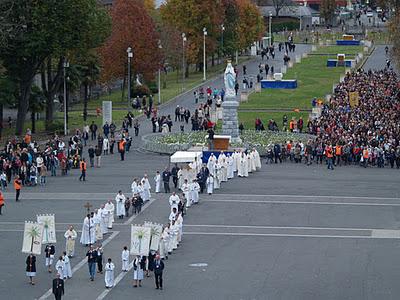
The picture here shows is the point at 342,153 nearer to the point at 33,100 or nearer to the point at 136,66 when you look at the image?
the point at 33,100

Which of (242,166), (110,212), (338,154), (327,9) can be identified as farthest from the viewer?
(327,9)

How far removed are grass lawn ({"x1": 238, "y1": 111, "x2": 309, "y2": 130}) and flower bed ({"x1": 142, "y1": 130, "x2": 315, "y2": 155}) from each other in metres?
8.59

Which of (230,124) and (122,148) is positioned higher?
(230,124)

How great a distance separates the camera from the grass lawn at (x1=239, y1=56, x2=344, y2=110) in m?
91.6

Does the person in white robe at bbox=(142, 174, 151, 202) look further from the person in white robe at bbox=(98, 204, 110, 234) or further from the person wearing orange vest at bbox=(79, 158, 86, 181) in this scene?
the person wearing orange vest at bbox=(79, 158, 86, 181)

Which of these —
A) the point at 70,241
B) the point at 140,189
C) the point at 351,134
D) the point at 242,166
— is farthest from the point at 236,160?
the point at 70,241

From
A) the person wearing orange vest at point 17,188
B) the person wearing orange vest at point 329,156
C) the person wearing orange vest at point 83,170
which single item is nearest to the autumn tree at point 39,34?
the person wearing orange vest at point 83,170

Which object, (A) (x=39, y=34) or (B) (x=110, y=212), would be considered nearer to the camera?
(B) (x=110, y=212)

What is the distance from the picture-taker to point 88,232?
43.6m

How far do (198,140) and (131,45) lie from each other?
32075mm

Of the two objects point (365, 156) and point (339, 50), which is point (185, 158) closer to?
point (365, 156)

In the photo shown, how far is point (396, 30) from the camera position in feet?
291

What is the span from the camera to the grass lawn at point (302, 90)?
91625mm

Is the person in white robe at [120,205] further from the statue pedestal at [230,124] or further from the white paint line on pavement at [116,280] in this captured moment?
the statue pedestal at [230,124]
